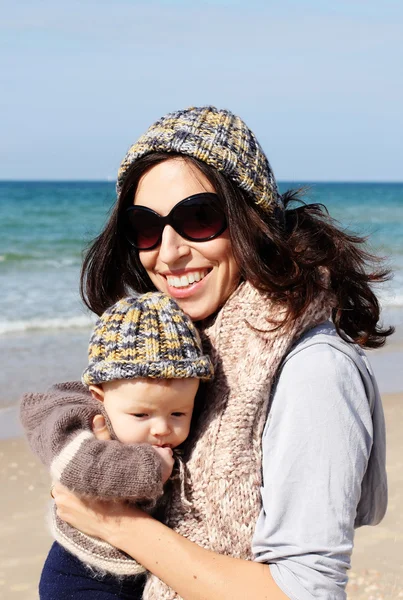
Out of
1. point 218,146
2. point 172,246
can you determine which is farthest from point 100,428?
point 218,146

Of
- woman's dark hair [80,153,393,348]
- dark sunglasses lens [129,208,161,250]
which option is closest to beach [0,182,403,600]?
woman's dark hair [80,153,393,348]

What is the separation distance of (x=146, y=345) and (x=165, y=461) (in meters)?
0.36

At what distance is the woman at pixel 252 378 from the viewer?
2.12 metres

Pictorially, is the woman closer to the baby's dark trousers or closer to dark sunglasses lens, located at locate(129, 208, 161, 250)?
dark sunglasses lens, located at locate(129, 208, 161, 250)

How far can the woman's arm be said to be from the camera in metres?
2.17

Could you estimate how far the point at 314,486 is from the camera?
2.10 meters

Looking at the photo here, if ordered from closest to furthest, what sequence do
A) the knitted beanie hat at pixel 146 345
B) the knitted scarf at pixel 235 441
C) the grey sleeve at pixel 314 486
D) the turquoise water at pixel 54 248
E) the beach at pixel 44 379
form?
1. the grey sleeve at pixel 314 486
2. the knitted scarf at pixel 235 441
3. the knitted beanie hat at pixel 146 345
4. the beach at pixel 44 379
5. the turquoise water at pixel 54 248

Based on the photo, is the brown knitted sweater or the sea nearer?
the brown knitted sweater

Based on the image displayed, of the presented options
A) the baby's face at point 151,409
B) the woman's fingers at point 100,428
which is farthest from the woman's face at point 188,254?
the woman's fingers at point 100,428

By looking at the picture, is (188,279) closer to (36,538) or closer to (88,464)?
(88,464)

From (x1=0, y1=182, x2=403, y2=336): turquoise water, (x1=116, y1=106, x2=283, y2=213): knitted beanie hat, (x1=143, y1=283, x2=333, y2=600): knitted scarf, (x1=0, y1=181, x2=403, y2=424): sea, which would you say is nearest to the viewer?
(x1=143, y1=283, x2=333, y2=600): knitted scarf

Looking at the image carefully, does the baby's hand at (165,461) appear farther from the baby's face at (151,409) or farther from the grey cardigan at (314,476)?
the grey cardigan at (314,476)

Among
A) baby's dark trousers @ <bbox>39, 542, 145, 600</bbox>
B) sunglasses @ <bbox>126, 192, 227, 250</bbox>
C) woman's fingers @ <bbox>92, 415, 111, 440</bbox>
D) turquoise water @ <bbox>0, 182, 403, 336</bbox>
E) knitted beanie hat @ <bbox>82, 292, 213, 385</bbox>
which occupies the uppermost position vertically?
sunglasses @ <bbox>126, 192, 227, 250</bbox>

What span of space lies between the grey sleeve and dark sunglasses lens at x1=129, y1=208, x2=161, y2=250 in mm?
829
